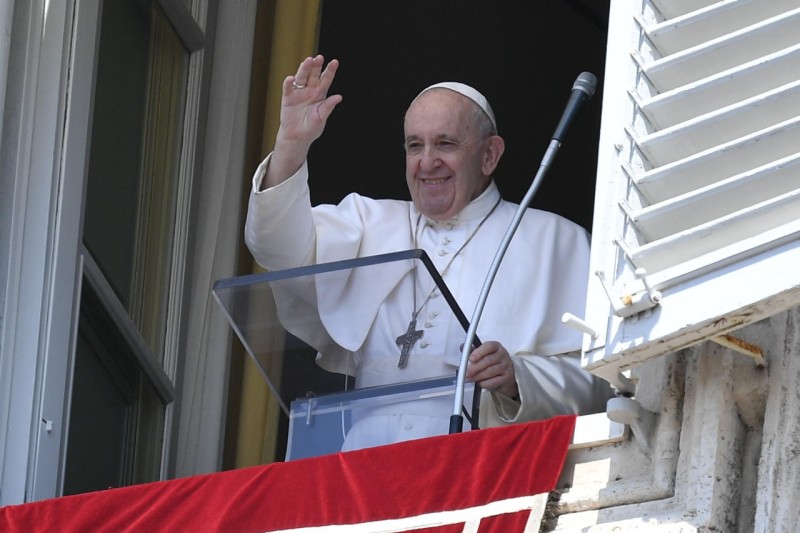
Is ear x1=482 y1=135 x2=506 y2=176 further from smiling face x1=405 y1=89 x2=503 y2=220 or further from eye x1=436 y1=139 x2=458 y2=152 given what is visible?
eye x1=436 y1=139 x2=458 y2=152

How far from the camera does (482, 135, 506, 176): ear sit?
5.53 metres

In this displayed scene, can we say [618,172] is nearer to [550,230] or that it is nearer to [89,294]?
[550,230]

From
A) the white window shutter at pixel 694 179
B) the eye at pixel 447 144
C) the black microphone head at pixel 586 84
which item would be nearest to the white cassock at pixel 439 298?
the eye at pixel 447 144

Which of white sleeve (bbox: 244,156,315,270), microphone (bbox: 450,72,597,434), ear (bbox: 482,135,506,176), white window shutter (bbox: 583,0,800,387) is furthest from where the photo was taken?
ear (bbox: 482,135,506,176)

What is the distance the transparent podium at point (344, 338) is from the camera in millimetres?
4516

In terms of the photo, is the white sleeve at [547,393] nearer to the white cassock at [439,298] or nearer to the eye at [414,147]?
the white cassock at [439,298]

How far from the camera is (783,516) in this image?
11.8 feet

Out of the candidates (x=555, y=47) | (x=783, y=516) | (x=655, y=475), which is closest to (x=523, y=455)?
(x=655, y=475)

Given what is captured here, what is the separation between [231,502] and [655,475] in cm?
93

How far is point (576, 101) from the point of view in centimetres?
444

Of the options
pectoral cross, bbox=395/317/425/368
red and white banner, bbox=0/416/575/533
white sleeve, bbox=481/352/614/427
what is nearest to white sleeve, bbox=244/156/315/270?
pectoral cross, bbox=395/317/425/368

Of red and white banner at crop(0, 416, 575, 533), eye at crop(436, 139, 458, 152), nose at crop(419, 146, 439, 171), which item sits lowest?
red and white banner at crop(0, 416, 575, 533)

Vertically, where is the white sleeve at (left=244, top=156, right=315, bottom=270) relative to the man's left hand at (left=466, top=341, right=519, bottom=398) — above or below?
above

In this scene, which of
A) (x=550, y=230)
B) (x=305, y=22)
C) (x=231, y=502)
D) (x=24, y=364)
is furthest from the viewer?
(x=305, y=22)
